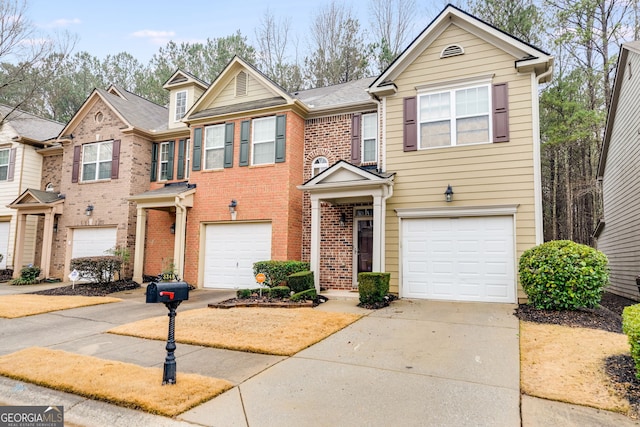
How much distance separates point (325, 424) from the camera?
3242mm

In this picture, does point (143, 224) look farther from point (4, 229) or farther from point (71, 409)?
point (71, 409)

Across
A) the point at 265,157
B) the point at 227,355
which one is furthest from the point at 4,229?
the point at 227,355

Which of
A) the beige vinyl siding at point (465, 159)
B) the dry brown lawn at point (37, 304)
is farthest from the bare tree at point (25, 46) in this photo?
the beige vinyl siding at point (465, 159)

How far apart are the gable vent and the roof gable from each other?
4.62 m

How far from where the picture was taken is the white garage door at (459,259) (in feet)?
29.3

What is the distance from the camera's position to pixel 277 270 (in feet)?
33.4

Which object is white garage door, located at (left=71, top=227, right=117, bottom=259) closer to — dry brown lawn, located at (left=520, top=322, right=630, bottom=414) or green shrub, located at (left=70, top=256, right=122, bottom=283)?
green shrub, located at (left=70, top=256, right=122, bottom=283)

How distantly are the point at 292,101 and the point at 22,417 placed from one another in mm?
9741

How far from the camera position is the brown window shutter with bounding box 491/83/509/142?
9.18 metres

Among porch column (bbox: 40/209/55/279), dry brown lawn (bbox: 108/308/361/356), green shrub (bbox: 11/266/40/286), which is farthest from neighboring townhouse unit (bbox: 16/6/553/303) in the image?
dry brown lawn (bbox: 108/308/361/356)

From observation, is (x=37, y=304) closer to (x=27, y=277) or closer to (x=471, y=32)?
(x=27, y=277)

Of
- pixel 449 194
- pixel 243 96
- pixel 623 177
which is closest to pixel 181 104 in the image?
pixel 243 96

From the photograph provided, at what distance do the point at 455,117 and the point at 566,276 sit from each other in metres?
4.67

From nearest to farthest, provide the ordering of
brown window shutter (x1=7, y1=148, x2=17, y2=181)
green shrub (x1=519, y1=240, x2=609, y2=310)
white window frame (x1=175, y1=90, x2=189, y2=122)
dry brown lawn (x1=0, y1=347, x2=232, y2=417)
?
dry brown lawn (x1=0, y1=347, x2=232, y2=417), green shrub (x1=519, y1=240, x2=609, y2=310), white window frame (x1=175, y1=90, x2=189, y2=122), brown window shutter (x1=7, y1=148, x2=17, y2=181)
